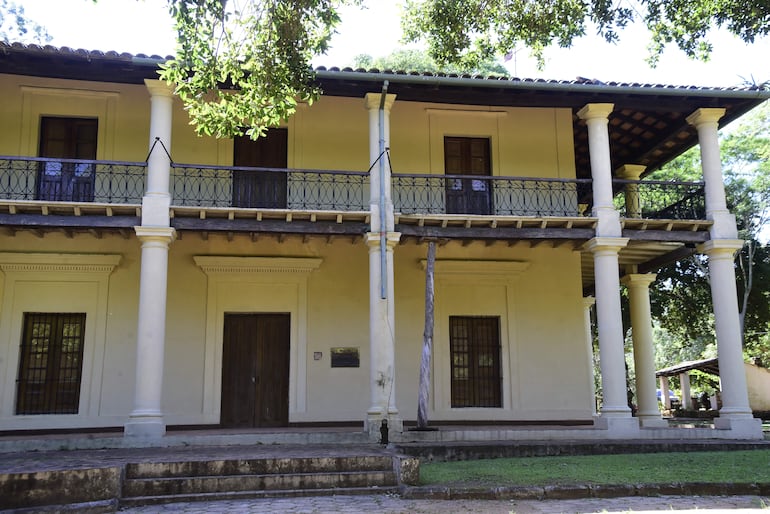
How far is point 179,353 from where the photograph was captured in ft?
44.3

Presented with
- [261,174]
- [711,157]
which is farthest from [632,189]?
[261,174]

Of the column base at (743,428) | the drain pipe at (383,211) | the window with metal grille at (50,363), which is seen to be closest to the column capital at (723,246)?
the column base at (743,428)

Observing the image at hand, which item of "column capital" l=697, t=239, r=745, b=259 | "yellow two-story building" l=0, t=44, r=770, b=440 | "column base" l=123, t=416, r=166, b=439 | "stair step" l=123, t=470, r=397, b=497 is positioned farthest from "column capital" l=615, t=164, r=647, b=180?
"column base" l=123, t=416, r=166, b=439

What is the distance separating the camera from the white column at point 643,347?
15664 millimetres

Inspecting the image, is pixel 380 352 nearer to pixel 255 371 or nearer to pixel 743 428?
pixel 255 371

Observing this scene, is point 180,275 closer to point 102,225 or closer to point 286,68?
point 102,225

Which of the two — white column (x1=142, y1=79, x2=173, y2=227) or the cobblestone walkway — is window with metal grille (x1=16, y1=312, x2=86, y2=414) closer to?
white column (x1=142, y1=79, x2=173, y2=227)

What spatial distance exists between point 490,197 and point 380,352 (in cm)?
446

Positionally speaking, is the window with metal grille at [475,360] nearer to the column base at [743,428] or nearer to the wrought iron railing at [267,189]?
the wrought iron railing at [267,189]

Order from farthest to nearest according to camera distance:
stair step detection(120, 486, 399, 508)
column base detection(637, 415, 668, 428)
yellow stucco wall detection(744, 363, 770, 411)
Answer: yellow stucco wall detection(744, 363, 770, 411), column base detection(637, 415, 668, 428), stair step detection(120, 486, 399, 508)

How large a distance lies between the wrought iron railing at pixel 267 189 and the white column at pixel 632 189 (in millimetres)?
6024

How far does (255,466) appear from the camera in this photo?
8297 millimetres

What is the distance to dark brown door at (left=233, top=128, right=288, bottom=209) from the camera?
45.4 ft

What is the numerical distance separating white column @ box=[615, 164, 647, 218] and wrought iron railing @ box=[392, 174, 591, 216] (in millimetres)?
1742
